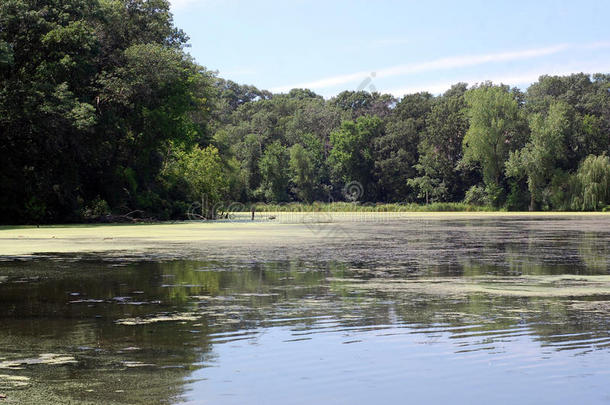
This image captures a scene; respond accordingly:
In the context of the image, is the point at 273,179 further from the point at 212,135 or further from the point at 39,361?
the point at 39,361

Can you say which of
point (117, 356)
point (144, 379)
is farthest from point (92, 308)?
point (144, 379)

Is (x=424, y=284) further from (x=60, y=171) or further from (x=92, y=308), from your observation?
(x=60, y=171)

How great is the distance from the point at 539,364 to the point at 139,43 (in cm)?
5210

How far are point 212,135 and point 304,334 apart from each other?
8235 cm

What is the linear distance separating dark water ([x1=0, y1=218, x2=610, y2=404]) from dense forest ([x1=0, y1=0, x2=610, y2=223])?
93.8 feet

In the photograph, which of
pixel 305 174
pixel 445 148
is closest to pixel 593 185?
pixel 445 148

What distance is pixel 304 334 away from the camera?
920 cm

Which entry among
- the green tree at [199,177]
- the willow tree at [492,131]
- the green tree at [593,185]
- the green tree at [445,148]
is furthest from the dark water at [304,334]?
the green tree at [445,148]

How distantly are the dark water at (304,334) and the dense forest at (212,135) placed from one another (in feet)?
93.8

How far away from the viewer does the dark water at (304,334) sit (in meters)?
6.55

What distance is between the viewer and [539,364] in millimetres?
7410

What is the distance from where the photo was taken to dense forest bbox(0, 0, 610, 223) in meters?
44.3

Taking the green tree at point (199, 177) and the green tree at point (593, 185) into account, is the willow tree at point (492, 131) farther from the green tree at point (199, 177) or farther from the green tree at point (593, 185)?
the green tree at point (199, 177)

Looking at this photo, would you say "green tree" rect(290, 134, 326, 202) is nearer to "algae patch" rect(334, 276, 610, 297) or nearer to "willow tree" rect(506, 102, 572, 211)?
"willow tree" rect(506, 102, 572, 211)
